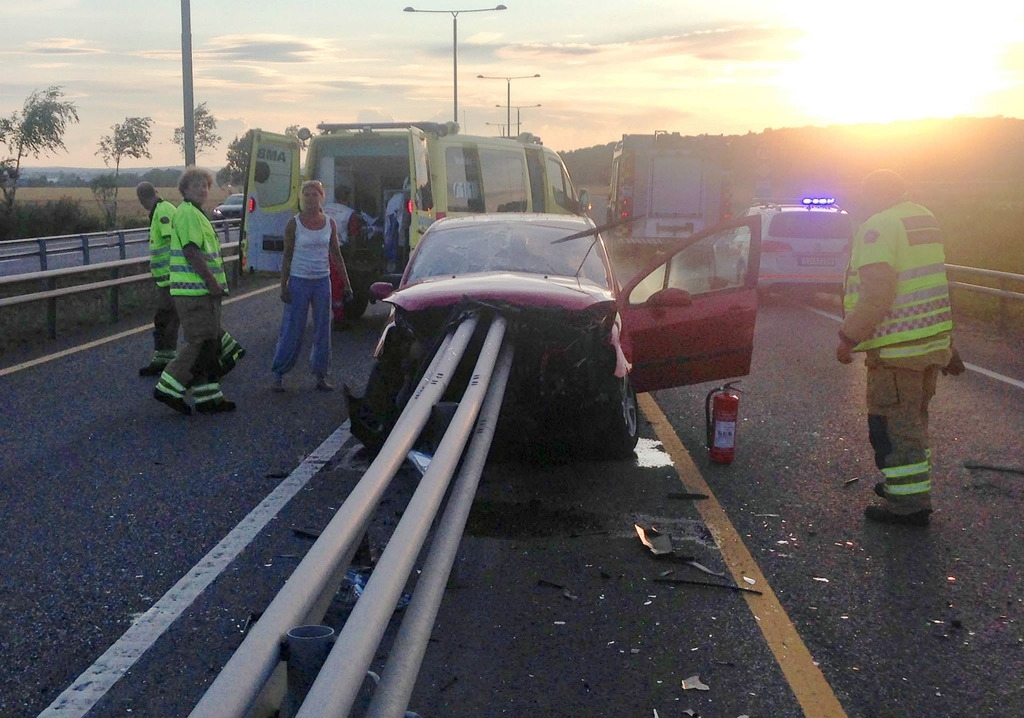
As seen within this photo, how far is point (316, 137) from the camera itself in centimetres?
1670

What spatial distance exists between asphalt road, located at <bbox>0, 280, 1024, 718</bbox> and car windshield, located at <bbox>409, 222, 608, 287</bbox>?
4.47ft

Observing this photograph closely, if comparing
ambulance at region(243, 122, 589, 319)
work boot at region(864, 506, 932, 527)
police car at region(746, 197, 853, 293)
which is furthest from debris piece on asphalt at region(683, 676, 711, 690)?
police car at region(746, 197, 853, 293)

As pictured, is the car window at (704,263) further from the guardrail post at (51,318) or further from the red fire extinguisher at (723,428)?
the red fire extinguisher at (723,428)

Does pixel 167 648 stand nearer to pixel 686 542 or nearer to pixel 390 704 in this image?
pixel 390 704

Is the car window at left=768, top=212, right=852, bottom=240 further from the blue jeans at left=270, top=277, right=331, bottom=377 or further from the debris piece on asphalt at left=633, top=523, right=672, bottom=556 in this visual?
the debris piece on asphalt at left=633, top=523, right=672, bottom=556

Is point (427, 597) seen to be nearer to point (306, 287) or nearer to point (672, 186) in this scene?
point (306, 287)

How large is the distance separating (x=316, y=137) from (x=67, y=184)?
106658mm

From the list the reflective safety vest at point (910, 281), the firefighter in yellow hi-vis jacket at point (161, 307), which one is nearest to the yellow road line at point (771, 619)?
the reflective safety vest at point (910, 281)

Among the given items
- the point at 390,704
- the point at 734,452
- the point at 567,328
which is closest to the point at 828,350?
the point at 734,452

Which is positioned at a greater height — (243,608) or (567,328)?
(567,328)

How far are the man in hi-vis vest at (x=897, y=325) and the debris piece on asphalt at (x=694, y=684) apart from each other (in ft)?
8.30

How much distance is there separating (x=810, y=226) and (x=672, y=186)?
10.3 meters

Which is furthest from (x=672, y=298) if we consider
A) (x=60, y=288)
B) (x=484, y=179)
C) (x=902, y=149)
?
(x=902, y=149)

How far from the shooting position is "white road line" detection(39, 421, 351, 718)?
13.9 feet
